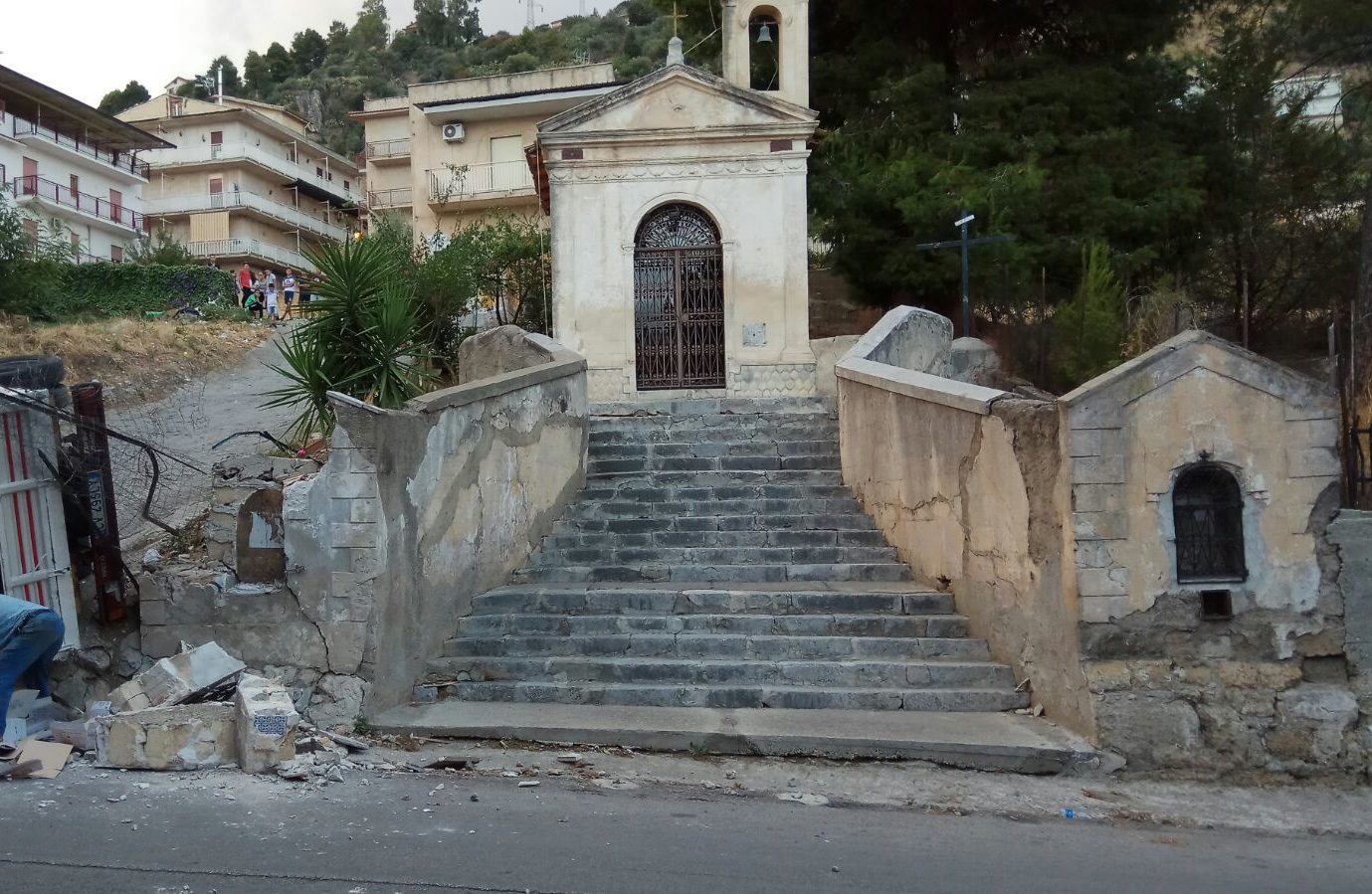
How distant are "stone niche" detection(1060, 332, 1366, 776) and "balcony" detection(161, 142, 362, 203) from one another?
4933 cm

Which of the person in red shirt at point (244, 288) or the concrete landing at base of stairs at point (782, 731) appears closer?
the concrete landing at base of stairs at point (782, 731)

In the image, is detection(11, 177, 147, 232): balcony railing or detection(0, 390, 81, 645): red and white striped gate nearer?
detection(0, 390, 81, 645): red and white striped gate

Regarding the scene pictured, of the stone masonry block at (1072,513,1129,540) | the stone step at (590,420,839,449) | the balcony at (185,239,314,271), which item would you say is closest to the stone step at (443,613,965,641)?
the stone masonry block at (1072,513,1129,540)

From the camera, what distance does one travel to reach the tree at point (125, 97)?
7356cm

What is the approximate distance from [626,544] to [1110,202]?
1044 cm

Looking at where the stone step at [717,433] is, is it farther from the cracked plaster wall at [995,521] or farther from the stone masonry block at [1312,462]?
the stone masonry block at [1312,462]

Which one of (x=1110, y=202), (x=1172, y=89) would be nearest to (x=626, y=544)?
(x=1110, y=202)

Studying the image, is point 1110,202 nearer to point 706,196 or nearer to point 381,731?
point 706,196

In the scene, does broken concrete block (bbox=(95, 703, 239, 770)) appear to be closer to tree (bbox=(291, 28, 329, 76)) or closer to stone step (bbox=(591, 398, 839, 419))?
stone step (bbox=(591, 398, 839, 419))

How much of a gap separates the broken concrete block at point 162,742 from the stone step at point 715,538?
387cm

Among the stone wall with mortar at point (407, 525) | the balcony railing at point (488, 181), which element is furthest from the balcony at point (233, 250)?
the stone wall with mortar at point (407, 525)

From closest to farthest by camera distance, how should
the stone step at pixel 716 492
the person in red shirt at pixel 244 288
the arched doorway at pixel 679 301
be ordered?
the stone step at pixel 716 492, the arched doorway at pixel 679 301, the person in red shirt at pixel 244 288

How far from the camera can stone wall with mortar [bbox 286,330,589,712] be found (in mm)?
7012

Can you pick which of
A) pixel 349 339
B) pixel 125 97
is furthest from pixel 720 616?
pixel 125 97
